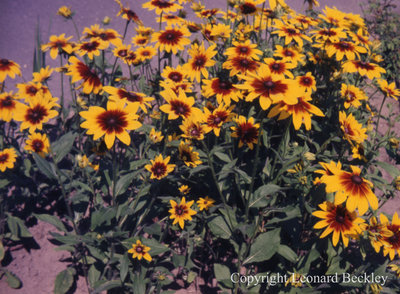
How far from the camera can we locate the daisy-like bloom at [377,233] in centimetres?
163

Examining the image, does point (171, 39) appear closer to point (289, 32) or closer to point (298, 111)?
point (289, 32)

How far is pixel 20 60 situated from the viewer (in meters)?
4.18

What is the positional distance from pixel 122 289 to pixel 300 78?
6.91 ft

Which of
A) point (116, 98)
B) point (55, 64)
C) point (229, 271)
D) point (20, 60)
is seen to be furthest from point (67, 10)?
point (229, 271)

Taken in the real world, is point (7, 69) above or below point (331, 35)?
below

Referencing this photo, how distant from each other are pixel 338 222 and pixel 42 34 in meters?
4.88

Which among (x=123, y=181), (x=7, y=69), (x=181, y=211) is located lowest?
(x=181, y=211)

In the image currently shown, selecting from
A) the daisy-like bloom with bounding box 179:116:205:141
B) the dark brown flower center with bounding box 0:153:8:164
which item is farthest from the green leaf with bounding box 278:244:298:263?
the dark brown flower center with bounding box 0:153:8:164

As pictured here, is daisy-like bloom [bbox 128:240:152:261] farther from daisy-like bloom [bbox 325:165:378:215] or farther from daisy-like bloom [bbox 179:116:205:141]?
daisy-like bloom [bbox 325:165:378:215]

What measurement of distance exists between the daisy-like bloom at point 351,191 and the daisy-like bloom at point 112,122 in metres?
1.03

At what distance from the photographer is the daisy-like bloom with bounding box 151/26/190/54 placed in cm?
224

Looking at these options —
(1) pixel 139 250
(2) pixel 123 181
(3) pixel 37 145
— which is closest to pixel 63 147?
(3) pixel 37 145

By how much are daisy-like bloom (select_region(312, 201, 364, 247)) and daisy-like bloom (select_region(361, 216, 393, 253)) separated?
0.08m

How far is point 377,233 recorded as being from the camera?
1.67 meters
